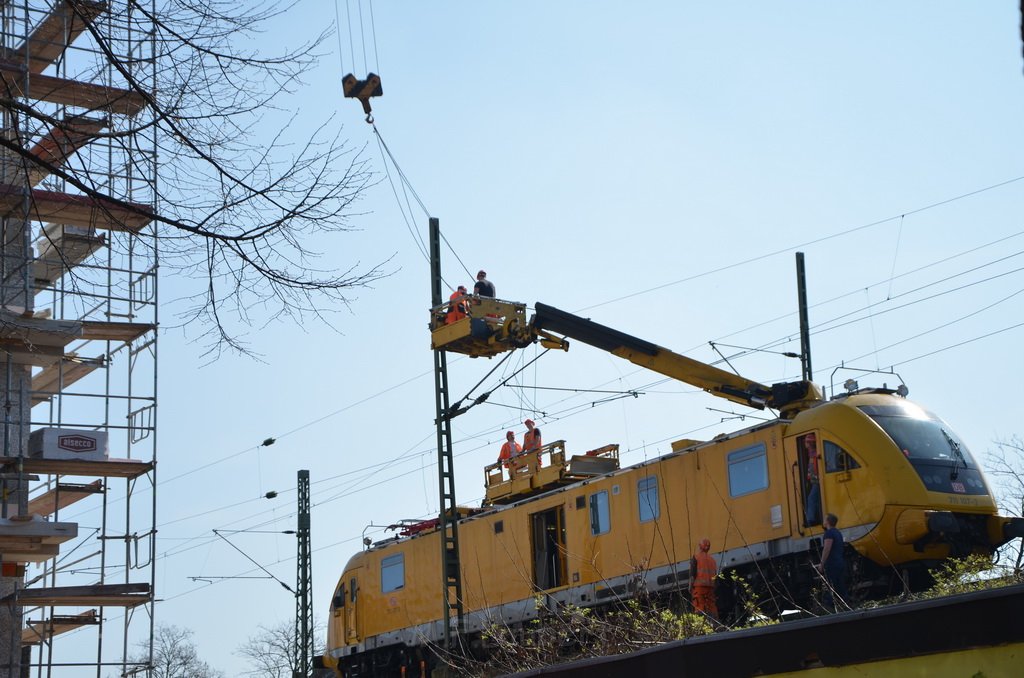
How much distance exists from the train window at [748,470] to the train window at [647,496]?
4.92 ft

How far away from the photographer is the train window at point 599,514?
827 inches

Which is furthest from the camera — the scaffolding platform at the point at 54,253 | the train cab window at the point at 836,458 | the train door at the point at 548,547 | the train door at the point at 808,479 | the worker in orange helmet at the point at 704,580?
the train door at the point at 548,547

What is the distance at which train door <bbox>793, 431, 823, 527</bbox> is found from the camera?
17797 millimetres

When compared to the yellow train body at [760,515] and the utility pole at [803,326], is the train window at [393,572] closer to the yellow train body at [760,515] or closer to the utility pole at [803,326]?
the yellow train body at [760,515]

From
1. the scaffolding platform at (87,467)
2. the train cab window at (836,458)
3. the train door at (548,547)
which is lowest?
the train door at (548,547)

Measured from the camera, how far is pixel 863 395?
18562 mm

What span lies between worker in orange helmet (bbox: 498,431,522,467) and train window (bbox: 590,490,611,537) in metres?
3.85

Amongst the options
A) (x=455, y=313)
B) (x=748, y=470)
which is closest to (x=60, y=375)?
(x=455, y=313)

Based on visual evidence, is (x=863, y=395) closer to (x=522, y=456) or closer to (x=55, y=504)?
(x=522, y=456)

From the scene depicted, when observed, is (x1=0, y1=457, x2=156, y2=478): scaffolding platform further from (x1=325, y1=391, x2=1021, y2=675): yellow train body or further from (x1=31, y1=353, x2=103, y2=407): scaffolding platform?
(x1=325, y1=391, x2=1021, y2=675): yellow train body

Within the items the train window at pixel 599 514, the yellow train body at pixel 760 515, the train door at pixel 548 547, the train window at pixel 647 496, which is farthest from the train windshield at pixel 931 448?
the train door at pixel 548 547

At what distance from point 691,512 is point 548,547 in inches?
148

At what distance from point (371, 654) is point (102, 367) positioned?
28.5ft

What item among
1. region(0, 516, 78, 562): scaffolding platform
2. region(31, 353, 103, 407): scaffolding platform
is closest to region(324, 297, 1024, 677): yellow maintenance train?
region(31, 353, 103, 407): scaffolding platform
